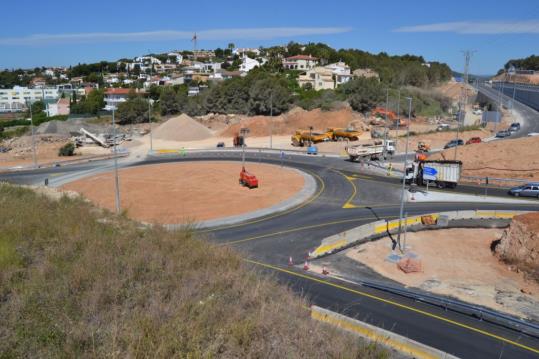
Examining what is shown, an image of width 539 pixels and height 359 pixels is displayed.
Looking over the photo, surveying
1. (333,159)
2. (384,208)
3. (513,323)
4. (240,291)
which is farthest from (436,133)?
(240,291)

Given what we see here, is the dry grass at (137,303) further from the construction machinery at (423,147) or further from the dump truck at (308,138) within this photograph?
the dump truck at (308,138)

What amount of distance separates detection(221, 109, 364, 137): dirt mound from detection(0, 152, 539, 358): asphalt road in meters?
28.3

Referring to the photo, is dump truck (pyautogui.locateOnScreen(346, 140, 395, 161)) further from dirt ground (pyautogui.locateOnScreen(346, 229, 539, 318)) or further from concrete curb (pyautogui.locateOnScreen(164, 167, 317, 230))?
dirt ground (pyautogui.locateOnScreen(346, 229, 539, 318))

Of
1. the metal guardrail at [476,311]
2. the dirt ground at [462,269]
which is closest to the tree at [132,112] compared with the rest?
the dirt ground at [462,269]

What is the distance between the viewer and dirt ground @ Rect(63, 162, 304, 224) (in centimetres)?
3647

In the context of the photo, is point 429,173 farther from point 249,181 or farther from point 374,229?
point 249,181

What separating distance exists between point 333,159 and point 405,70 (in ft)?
319

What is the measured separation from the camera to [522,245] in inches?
1046

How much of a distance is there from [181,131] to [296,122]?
24.7 metres

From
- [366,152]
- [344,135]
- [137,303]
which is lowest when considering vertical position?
[137,303]

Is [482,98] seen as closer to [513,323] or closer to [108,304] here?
[513,323]

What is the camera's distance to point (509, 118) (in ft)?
298

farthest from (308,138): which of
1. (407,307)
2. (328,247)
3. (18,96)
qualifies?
(18,96)

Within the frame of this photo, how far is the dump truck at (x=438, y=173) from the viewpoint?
42.2 metres
